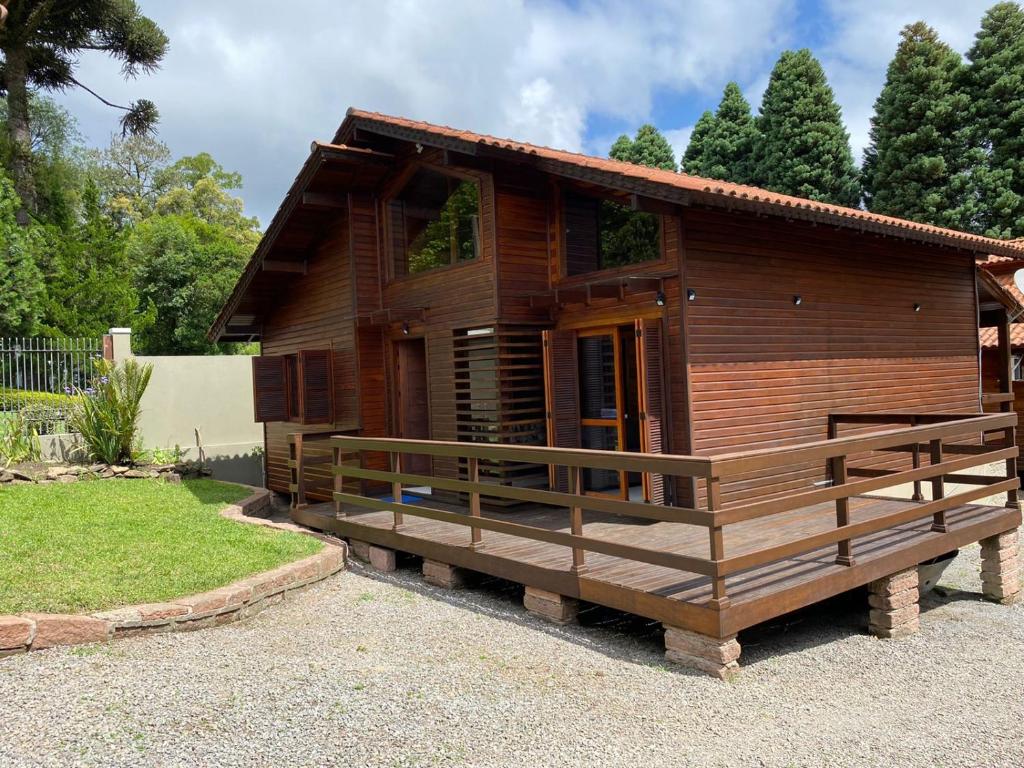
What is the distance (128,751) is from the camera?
376cm

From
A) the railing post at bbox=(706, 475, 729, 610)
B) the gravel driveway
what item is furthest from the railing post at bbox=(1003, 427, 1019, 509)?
the railing post at bbox=(706, 475, 729, 610)

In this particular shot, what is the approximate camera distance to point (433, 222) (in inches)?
374

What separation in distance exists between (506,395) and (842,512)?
153 inches

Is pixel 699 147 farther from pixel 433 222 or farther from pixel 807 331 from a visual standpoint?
pixel 807 331

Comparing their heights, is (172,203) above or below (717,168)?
above

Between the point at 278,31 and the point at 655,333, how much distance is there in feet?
71.6

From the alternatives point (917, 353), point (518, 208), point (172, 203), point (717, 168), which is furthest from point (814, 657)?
point (172, 203)

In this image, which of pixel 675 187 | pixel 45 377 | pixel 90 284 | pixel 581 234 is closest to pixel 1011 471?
pixel 675 187

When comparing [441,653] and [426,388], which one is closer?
[441,653]

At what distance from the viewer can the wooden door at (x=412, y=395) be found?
408 inches

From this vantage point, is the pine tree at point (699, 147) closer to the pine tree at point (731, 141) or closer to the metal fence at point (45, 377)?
the pine tree at point (731, 141)

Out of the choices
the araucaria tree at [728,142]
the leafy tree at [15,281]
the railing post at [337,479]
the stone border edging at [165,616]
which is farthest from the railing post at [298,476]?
the araucaria tree at [728,142]

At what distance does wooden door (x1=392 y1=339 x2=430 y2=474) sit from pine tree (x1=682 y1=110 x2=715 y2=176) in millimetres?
23261

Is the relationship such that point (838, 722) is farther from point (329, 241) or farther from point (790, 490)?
point (329, 241)
